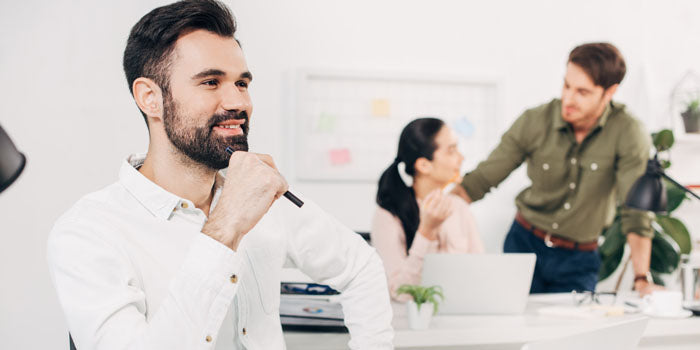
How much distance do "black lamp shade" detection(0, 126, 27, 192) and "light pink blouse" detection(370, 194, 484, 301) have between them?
1.32 meters

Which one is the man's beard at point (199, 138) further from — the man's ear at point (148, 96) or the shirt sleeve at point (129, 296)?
the shirt sleeve at point (129, 296)

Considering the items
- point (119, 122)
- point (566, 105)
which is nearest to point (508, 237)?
point (566, 105)

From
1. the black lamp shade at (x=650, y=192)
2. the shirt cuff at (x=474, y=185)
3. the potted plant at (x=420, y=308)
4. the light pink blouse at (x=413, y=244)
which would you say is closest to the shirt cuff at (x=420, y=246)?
the light pink blouse at (x=413, y=244)

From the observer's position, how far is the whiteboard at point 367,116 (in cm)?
334

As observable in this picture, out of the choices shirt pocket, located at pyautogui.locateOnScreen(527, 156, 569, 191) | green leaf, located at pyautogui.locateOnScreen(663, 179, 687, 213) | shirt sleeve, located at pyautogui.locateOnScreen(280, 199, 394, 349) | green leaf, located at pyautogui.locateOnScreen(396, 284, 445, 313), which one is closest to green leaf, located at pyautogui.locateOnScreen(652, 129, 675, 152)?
green leaf, located at pyautogui.locateOnScreen(663, 179, 687, 213)

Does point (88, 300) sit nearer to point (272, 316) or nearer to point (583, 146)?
point (272, 316)

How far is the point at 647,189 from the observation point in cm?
200

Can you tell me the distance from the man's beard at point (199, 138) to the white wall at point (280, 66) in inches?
58.0

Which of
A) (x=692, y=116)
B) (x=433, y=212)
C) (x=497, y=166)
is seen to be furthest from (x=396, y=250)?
(x=692, y=116)

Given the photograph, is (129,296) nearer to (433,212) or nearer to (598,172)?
(433,212)

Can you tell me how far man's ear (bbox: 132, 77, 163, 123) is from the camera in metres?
1.27

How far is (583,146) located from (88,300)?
2228 millimetres

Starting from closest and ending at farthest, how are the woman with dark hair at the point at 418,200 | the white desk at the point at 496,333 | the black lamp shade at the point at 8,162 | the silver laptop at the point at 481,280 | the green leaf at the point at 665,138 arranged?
the black lamp shade at the point at 8,162, the white desk at the point at 496,333, the silver laptop at the point at 481,280, the woman with dark hair at the point at 418,200, the green leaf at the point at 665,138

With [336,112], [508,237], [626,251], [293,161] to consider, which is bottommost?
[626,251]
